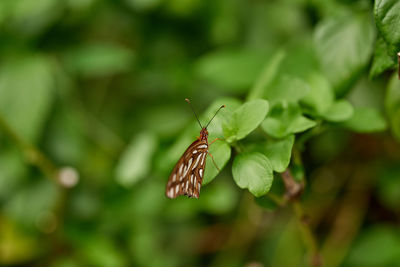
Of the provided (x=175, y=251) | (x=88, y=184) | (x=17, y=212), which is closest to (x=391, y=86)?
(x=175, y=251)

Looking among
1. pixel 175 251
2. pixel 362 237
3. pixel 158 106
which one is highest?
pixel 158 106

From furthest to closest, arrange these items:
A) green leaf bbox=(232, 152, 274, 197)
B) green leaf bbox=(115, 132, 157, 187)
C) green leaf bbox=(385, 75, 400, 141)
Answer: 1. green leaf bbox=(115, 132, 157, 187)
2. green leaf bbox=(385, 75, 400, 141)
3. green leaf bbox=(232, 152, 274, 197)

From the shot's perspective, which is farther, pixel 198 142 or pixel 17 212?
pixel 17 212

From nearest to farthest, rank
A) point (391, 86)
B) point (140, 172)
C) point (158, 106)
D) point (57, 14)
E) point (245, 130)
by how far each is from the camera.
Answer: point (245, 130), point (391, 86), point (140, 172), point (57, 14), point (158, 106)

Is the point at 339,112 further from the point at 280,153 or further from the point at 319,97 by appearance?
the point at 280,153

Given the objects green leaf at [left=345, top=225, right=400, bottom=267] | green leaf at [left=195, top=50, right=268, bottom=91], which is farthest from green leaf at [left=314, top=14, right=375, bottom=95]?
green leaf at [left=345, top=225, right=400, bottom=267]

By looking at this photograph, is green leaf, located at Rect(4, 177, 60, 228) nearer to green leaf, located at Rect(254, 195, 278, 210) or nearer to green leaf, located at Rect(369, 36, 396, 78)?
green leaf, located at Rect(254, 195, 278, 210)

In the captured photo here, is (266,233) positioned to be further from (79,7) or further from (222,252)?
(79,7)
